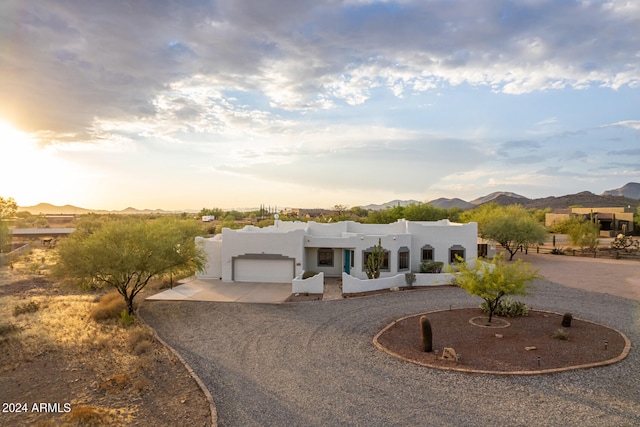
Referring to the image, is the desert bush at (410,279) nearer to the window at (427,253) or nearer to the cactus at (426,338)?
the window at (427,253)

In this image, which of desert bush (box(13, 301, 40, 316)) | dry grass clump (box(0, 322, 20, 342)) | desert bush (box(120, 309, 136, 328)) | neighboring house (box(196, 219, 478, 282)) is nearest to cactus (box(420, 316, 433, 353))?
neighboring house (box(196, 219, 478, 282))

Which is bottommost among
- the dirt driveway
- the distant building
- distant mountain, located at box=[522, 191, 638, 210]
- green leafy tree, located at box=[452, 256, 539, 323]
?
the dirt driveway

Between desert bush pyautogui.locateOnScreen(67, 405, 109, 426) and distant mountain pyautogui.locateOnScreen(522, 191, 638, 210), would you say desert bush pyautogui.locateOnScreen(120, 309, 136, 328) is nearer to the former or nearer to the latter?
desert bush pyautogui.locateOnScreen(67, 405, 109, 426)

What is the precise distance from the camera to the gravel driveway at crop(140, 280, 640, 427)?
9891 mm

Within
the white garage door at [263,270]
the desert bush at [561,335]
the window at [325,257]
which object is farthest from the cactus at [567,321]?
the white garage door at [263,270]

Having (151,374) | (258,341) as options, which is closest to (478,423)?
(258,341)

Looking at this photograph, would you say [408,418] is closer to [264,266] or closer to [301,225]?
[264,266]

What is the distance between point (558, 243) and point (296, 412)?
5276cm

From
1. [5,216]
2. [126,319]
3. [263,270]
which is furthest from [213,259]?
[5,216]

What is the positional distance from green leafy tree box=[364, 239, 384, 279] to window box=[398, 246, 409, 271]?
155cm

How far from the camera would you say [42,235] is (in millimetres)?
66375

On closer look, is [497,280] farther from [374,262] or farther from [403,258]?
[403,258]

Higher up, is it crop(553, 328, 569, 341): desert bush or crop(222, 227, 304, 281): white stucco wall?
crop(222, 227, 304, 281): white stucco wall

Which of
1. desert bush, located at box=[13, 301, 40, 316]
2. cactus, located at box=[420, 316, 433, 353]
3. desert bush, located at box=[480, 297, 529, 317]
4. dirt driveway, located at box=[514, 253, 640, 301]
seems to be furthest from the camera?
dirt driveway, located at box=[514, 253, 640, 301]
